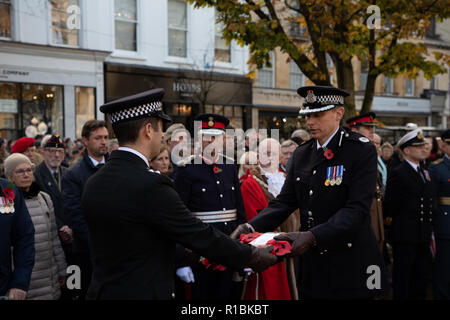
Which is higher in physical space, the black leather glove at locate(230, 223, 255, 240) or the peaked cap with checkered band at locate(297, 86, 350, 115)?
the peaked cap with checkered band at locate(297, 86, 350, 115)

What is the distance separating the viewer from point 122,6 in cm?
1700

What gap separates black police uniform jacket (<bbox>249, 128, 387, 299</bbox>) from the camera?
126 inches

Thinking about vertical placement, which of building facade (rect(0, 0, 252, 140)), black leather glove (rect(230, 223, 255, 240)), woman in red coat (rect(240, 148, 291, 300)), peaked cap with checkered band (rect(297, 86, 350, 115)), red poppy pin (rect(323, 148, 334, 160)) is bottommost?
woman in red coat (rect(240, 148, 291, 300))

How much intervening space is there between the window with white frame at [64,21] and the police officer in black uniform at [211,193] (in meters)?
11.8

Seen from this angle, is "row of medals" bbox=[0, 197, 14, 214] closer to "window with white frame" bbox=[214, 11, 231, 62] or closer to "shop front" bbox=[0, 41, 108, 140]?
"shop front" bbox=[0, 41, 108, 140]

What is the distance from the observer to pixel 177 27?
18.4 m

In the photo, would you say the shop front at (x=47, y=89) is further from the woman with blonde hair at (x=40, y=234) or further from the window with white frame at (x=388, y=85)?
the window with white frame at (x=388, y=85)

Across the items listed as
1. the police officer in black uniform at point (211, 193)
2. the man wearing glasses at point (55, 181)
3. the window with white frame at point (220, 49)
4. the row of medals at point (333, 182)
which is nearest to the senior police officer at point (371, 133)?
the police officer in black uniform at point (211, 193)

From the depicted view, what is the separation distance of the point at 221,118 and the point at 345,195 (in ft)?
8.18

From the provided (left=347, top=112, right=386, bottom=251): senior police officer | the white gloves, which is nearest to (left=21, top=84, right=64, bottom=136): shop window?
the white gloves

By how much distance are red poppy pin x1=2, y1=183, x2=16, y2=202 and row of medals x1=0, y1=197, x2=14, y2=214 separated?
3cm

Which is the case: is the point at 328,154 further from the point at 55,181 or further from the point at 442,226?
the point at 55,181
